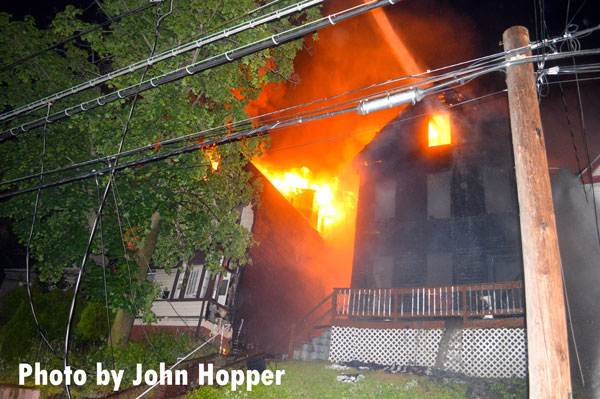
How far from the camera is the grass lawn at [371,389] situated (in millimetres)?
10312

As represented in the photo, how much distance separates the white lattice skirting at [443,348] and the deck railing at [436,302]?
0.65 metres

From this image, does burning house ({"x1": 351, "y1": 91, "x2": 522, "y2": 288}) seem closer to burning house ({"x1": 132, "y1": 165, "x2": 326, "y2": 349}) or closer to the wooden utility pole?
burning house ({"x1": 132, "y1": 165, "x2": 326, "y2": 349})

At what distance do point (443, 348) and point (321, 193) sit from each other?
2138 cm

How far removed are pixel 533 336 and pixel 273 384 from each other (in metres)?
9.43

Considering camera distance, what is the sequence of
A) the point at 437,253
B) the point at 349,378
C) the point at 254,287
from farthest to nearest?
the point at 437,253, the point at 254,287, the point at 349,378

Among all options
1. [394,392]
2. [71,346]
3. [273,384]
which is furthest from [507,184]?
[71,346]

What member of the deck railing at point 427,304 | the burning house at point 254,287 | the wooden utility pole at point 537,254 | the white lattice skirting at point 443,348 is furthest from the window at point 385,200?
the wooden utility pole at point 537,254

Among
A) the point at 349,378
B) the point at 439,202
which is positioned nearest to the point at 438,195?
the point at 439,202

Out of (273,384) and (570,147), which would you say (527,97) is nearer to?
(273,384)

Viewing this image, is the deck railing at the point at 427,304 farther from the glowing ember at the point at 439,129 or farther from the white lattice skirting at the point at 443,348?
the glowing ember at the point at 439,129

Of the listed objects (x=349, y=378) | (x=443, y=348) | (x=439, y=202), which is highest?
(x=439, y=202)

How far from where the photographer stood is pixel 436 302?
15.9 meters

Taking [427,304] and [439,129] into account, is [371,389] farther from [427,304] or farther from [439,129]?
[439,129]

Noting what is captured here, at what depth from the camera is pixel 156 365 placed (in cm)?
1232
